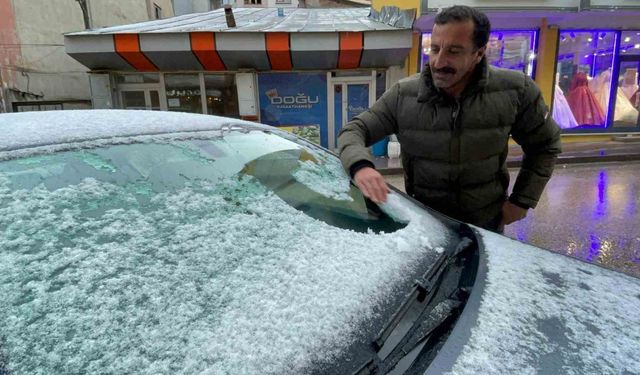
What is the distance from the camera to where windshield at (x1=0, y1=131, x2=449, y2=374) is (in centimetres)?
77

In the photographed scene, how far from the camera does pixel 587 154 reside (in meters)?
8.45

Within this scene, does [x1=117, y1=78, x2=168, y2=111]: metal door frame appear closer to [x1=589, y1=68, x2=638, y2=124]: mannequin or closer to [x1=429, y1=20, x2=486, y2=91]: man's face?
[x1=429, y1=20, x2=486, y2=91]: man's face

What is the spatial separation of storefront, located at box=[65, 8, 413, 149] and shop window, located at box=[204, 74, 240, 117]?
0.08ft

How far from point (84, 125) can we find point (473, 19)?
1.65m

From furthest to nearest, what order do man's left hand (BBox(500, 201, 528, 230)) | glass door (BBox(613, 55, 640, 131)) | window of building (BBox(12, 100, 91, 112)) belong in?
window of building (BBox(12, 100, 91, 112)) < glass door (BBox(613, 55, 640, 131)) < man's left hand (BBox(500, 201, 528, 230))

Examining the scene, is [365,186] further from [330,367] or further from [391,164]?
[391,164]

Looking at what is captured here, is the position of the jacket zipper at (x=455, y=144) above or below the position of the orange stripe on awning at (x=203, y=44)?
below

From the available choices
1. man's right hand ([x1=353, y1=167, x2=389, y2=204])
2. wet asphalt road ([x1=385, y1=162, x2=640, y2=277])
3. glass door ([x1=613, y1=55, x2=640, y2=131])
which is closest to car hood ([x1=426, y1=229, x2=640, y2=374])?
man's right hand ([x1=353, y1=167, x2=389, y2=204])

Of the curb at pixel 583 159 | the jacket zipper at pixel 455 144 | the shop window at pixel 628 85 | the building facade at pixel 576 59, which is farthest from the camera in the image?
the shop window at pixel 628 85

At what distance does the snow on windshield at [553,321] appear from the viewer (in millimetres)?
874

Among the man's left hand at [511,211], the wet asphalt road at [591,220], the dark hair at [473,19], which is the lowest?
the wet asphalt road at [591,220]

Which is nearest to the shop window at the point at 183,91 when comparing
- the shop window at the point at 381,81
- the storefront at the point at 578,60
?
the shop window at the point at 381,81

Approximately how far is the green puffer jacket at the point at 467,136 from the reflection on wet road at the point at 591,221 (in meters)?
1.57

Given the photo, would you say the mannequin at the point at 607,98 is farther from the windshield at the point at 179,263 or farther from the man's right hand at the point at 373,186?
the windshield at the point at 179,263
